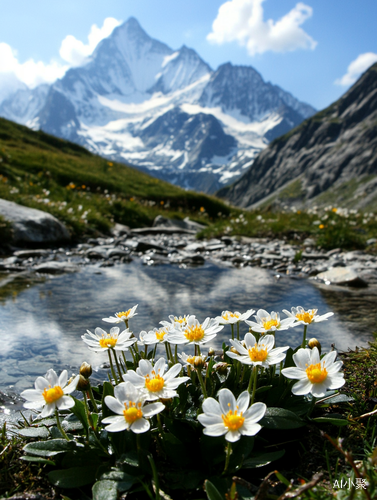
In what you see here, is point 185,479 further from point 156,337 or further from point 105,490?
point 156,337

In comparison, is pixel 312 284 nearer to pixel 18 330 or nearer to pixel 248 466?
pixel 18 330

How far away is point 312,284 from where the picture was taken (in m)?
7.98

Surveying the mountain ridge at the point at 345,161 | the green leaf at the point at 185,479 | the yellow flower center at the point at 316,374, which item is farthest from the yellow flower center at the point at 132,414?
the mountain ridge at the point at 345,161

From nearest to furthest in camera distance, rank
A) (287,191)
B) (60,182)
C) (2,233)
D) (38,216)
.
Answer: (2,233) < (38,216) < (60,182) < (287,191)

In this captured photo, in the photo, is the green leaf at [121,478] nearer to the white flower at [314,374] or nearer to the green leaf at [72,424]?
the green leaf at [72,424]

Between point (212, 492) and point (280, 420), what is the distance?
562mm

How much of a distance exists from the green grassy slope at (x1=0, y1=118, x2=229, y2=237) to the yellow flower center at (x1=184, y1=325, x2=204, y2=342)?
36.6ft

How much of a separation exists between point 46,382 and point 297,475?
55.9 inches

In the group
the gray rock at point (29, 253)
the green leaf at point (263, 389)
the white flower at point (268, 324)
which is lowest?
the gray rock at point (29, 253)

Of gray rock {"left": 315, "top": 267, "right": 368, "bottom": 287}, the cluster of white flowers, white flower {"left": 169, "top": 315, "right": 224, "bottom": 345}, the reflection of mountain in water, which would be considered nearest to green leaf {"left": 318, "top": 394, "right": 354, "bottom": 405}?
the cluster of white flowers

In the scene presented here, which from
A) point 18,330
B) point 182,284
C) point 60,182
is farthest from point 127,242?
point 60,182

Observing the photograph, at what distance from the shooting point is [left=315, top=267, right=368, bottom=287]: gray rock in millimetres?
7594

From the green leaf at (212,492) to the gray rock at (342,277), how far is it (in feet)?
22.3

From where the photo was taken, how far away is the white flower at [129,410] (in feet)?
5.67
